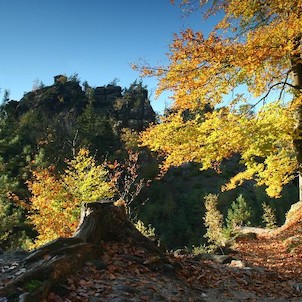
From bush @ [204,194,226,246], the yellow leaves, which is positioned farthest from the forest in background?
the yellow leaves

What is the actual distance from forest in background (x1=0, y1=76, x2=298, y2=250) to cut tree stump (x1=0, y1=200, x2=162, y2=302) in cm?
2710

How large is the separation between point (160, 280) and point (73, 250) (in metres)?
1.47

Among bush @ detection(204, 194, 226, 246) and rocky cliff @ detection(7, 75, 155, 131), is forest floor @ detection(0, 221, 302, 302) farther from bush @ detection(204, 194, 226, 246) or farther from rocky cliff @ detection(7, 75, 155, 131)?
rocky cliff @ detection(7, 75, 155, 131)

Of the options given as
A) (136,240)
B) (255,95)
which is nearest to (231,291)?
(136,240)

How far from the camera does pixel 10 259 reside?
610 centimetres

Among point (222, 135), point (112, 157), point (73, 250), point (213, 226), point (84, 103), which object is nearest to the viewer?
point (73, 250)

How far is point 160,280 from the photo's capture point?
5.43 m

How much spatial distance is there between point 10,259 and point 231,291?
399cm

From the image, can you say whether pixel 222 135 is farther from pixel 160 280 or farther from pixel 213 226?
pixel 213 226

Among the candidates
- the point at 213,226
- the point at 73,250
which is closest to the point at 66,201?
the point at 73,250

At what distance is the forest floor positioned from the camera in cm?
451

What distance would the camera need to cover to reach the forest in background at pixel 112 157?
142 ft

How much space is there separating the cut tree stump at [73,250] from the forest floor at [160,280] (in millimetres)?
133

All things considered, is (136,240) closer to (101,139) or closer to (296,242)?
(296,242)
